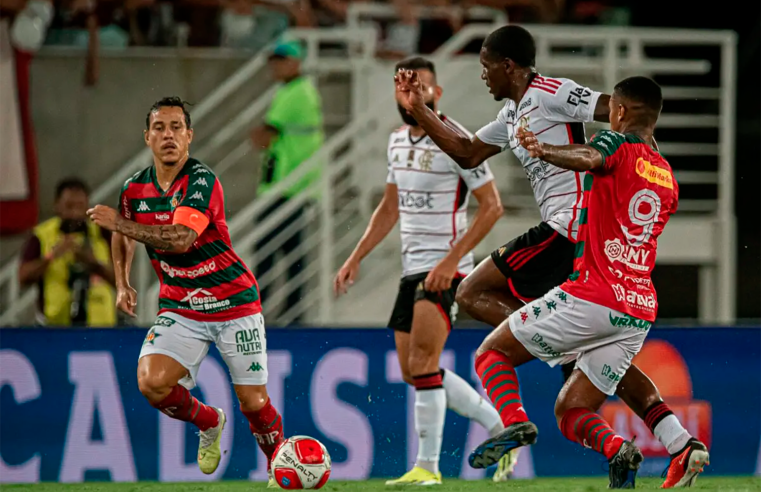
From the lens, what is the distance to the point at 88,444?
26.5 feet

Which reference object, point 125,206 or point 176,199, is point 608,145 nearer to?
point 176,199

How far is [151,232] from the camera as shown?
239 inches

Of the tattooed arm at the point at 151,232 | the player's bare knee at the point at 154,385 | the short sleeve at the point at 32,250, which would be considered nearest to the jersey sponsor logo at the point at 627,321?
the tattooed arm at the point at 151,232

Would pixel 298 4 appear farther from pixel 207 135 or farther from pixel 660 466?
pixel 660 466

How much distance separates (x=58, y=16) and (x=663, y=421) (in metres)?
6.89

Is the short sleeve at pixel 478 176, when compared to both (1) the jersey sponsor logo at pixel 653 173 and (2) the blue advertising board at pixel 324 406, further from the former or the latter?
(1) the jersey sponsor logo at pixel 653 173

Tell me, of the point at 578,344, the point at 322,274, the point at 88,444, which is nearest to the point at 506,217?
the point at 322,274

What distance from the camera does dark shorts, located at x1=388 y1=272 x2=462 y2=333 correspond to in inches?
291

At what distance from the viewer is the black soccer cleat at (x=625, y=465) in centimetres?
561

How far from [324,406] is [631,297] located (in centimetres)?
306

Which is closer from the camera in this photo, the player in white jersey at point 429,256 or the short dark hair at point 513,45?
the short dark hair at point 513,45

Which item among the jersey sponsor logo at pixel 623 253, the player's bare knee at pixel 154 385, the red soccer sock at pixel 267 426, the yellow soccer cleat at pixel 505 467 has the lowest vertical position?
the yellow soccer cleat at pixel 505 467

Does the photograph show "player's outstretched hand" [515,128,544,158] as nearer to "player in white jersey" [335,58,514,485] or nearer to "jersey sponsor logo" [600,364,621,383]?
"jersey sponsor logo" [600,364,621,383]

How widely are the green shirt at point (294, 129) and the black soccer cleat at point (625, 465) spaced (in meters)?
4.66
